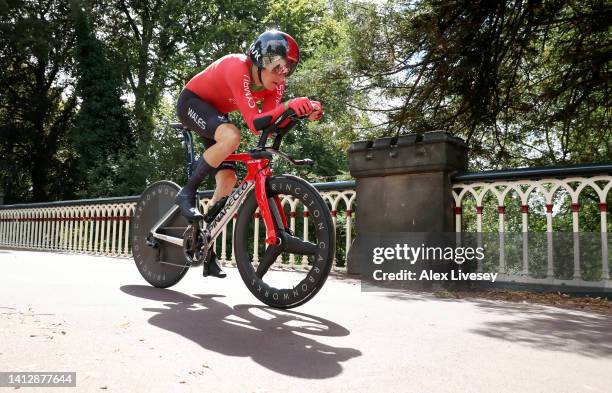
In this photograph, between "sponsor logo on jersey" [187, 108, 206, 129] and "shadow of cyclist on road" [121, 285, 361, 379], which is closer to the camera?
"shadow of cyclist on road" [121, 285, 361, 379]

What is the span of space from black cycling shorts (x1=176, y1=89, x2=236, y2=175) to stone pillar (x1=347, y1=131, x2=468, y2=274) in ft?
7.07

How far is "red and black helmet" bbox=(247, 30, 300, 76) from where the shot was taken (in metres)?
3.37

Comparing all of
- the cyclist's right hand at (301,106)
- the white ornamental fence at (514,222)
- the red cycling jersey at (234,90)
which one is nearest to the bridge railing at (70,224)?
the white ornamental fence at (514,222)

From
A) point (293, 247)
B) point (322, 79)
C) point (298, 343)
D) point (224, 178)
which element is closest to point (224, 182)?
point (224, 178)

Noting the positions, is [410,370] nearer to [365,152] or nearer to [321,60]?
[365,152]

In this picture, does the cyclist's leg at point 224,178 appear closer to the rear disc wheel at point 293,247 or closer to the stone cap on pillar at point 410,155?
the rear disc wheel at point 293,247

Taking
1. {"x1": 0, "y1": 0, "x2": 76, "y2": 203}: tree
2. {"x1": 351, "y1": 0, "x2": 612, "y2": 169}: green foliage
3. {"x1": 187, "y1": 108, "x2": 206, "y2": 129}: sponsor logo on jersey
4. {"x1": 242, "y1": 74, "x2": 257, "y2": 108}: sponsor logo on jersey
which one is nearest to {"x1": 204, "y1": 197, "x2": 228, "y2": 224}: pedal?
{"x1": 187, "y1": 108, "x2": 206, "y2": 129}: sponsor logo on jersey

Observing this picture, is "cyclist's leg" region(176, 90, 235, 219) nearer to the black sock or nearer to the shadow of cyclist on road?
the black sock

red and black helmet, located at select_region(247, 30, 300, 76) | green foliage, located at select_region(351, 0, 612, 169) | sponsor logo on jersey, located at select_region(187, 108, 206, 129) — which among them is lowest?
sponsor logo on jersey, located at select_region(187, 108, 206, 129)

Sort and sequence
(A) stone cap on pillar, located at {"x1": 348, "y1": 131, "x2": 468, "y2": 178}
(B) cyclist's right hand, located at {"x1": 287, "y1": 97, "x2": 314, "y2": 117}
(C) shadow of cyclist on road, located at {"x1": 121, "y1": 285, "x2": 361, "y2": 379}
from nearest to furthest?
(C) shadow of cyclist on road, located at {"x1": 121, "y1": 285, "x2": 361, "y2": 379}, (B) cyclist's right hand, located at {"x1": 287, "y1": 97, "x2": 314, "y2": 117}, (A) stone cap on pillar, located at {"x1": 348, "y1": 131, "x2": 468, "y2": 178}

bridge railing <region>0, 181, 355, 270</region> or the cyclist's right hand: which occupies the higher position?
the cyclist's right hand

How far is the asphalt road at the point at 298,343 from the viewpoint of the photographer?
2.02m

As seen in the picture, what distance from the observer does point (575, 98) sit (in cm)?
784

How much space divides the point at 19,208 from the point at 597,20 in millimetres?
14515
